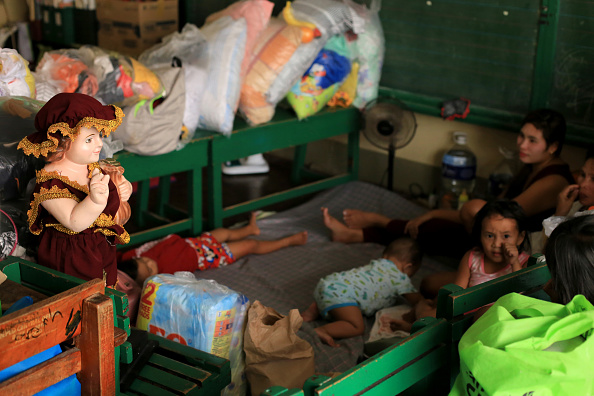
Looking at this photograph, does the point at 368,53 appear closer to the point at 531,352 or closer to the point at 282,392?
the point at 531,352

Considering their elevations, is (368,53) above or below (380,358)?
above

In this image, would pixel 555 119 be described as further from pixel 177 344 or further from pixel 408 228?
pixel 177 344

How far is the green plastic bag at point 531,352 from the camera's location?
4.87 feet

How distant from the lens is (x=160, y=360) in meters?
2.47

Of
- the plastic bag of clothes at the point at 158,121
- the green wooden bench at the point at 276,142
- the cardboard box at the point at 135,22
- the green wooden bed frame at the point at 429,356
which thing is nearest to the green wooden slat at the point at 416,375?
the green wooden bed frame at the point at 429,356

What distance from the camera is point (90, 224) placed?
7.75 ft

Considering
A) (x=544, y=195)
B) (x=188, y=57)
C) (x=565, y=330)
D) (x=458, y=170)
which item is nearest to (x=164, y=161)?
(x=188, y=57)

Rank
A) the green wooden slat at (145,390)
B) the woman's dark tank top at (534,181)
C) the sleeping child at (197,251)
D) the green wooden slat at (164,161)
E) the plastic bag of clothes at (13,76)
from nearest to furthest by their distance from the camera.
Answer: the green wooden slat at (145,390) → the plastic bag of clothes at (13,76) → the sleeping child at (197,251) → the woman's dark tank top at (534,181) → the green wooden slat at (164,161)

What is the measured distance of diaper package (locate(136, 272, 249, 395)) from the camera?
2.62 m

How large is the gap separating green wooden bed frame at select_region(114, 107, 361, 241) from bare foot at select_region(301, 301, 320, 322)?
1.14m

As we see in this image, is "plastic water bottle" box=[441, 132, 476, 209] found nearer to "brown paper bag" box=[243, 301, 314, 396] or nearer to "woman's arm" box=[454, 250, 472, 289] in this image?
"woman's arm" box=[454, 250, 472, 289]

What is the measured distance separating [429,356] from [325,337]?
1.41 m

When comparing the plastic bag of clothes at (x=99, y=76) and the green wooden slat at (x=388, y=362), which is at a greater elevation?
the plastic bag of clothes at (x=99, y=76)

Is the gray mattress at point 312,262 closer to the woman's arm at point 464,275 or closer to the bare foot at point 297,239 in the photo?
the bare foot at point 297,239
